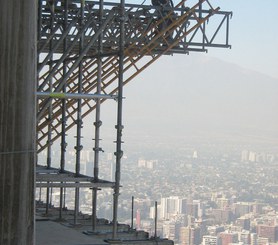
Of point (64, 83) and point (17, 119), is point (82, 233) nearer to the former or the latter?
point (64, 83)

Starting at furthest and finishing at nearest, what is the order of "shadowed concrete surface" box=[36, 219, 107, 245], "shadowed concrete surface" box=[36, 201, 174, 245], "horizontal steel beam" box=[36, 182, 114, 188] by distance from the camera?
"horizontal steel beam" box=[36, 182, 114, 188] → "shadowed concrete surface" box=[36, 201, 174, 245] → "shadowed concrete surface" box=[36, 219, 107, 245]

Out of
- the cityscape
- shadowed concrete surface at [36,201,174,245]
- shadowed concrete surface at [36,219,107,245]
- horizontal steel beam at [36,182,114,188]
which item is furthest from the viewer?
the cityscape

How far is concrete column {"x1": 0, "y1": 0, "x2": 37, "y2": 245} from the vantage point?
447 centimetres

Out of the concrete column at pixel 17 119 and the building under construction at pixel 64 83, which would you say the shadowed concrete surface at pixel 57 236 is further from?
the concrete column at pixel 17 119

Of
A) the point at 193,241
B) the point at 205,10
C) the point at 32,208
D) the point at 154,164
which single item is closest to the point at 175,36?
the point at 205,10

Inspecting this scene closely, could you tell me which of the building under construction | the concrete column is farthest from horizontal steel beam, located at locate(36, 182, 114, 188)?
the concrete column

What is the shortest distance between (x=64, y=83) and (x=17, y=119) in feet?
33.8

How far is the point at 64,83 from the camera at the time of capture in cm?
1481

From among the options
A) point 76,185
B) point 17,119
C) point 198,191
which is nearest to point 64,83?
point 76,185

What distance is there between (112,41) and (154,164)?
4700 centimetres

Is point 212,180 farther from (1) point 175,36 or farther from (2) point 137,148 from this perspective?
(1) point 175,36

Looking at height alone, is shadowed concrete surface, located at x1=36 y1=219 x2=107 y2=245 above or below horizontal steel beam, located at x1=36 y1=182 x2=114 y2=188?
below

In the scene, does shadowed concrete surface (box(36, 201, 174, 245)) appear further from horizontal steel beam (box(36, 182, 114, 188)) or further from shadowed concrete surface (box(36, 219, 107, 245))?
horizontal steel beam (box(36, 182, 114, 188))

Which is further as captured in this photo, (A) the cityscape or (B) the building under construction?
(A) the cityscape
